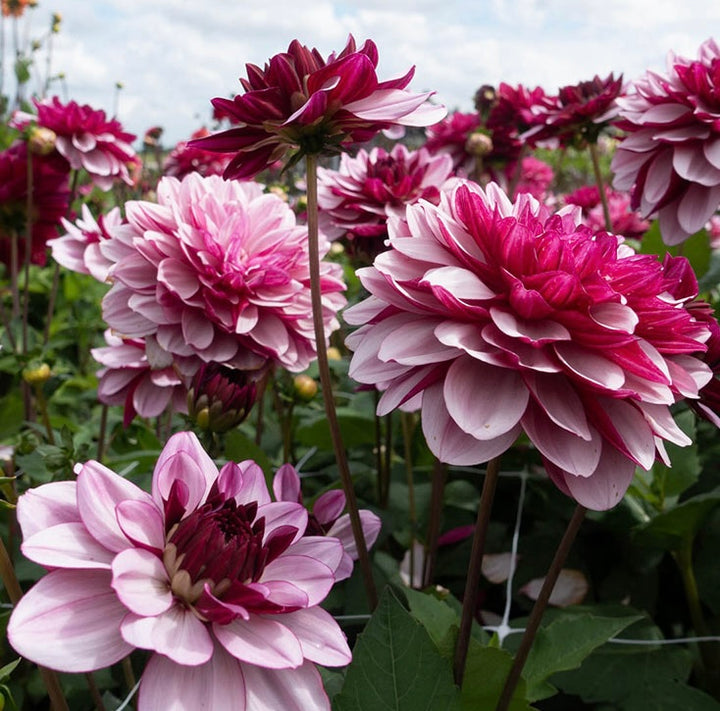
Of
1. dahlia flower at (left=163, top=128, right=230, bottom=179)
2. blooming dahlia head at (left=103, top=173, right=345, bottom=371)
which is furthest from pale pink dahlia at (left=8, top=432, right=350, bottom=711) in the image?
dahlia flower at (left=163, top=128, right=230, bottom=179)

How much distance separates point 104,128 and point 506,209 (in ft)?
4.12

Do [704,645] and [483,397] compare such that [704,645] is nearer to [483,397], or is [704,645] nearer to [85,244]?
[483,397]

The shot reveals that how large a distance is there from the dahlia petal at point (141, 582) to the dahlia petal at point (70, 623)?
0.07 ft

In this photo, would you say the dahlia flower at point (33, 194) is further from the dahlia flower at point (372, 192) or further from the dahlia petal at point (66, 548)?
the dahlia petal at point (66, 548)

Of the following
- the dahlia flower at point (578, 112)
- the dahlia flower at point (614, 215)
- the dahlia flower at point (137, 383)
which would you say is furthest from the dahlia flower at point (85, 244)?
the dahlia flower at point (614, 215)

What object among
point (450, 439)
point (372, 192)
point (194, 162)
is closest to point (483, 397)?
point (450, 439)

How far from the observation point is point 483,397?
575 millimetres

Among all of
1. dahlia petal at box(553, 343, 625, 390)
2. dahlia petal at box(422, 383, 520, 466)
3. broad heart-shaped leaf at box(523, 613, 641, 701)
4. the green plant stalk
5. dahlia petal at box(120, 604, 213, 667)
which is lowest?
the green plant stalk

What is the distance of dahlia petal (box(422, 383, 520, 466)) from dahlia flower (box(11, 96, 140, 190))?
1279 millimetres

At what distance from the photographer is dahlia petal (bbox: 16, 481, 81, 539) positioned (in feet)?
1.65

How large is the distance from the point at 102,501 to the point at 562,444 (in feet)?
1.12

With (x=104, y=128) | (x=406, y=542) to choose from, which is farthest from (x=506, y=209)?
(x=104, y=128)

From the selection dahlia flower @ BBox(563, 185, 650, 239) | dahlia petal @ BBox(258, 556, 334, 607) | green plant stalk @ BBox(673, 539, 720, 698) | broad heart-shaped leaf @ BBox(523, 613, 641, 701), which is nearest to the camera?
dahlia petal @ BBox(258, 556, 334, 607)

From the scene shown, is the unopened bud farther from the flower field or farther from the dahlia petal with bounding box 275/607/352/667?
the dahlia petal with bounding box 275/607/352/667
